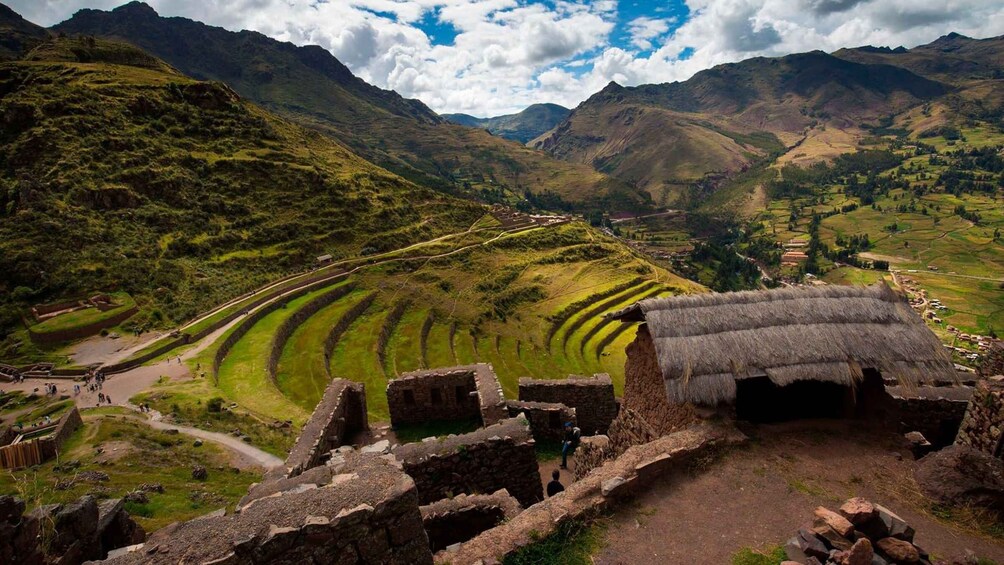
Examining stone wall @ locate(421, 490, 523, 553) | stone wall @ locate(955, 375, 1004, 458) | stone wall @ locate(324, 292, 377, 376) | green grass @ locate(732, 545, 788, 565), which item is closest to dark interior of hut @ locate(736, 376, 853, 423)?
stone wall @ locate(955, 375, 1004, 458)

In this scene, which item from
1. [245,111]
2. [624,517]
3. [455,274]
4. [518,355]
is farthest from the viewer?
[245,111]

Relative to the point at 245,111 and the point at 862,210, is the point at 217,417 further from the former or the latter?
the point at 862,210

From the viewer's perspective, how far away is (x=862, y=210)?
177000mm

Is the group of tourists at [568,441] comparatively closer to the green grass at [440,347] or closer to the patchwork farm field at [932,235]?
the green grass at [440,347]

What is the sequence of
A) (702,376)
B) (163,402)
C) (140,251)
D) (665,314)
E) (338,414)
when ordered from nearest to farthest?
(702,376) → (665,314) → (338,414) → (163,402) → (140,251)

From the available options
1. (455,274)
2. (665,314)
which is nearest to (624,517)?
(665,314)

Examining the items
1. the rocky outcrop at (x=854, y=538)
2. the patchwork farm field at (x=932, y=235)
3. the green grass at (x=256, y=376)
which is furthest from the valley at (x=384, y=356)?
the patchwork farm field at (x=932, y=235)

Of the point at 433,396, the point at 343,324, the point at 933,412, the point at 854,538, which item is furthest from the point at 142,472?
the point at 343,324

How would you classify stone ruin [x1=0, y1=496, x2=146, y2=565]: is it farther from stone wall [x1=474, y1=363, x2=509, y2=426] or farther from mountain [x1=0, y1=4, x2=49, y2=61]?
mountain [x1=0, y1=4, x2=49, y2=61]

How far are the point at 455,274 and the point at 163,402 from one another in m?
39.4

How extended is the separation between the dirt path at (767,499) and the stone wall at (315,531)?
311 centimetres

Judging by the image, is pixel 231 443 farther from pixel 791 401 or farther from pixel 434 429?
pixel 791 401

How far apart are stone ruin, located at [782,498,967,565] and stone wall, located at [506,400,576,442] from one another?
9.92 metres

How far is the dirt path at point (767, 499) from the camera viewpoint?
23.6 feet
